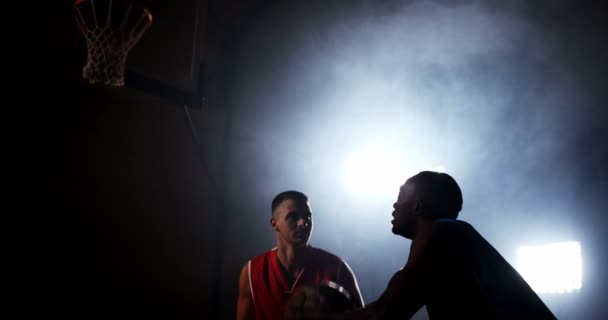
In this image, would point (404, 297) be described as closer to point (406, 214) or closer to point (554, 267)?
point (406, 214)

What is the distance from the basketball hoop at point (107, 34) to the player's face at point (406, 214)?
2.17 metres

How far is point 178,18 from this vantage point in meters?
4.57

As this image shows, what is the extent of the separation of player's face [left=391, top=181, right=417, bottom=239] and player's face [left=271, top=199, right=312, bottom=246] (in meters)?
1.29

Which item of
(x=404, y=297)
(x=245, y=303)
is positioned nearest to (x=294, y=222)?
(x=245, y=303)

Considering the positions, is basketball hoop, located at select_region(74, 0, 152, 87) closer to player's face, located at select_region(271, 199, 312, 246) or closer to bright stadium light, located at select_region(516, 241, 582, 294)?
player's face, located at select_region(271, 199, 312, 246)

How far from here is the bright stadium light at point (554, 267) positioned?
492cm

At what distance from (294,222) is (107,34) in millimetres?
1908

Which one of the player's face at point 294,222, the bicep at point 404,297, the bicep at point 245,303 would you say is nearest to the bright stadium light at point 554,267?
the player's face at point 294,222

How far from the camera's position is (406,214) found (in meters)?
1.99

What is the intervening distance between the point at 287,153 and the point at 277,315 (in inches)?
88.6

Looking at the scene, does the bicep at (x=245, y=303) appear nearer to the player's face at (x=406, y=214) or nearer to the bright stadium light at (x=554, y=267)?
the player's face at (x=406, y=214)

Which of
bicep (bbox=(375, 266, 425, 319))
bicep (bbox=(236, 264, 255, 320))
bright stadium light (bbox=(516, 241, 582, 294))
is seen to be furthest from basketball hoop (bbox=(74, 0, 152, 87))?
bright stadium light (bbox=(516, 241, 582, 294))

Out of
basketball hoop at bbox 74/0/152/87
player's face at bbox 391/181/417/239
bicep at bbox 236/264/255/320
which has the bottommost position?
bicep at bbox 236/264/255/320

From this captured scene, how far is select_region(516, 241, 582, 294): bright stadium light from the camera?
492 cm
